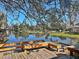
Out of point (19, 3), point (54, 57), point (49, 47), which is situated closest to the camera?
point (19, 3)

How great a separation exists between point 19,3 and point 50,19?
123 centimetres

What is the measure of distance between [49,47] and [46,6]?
5.49 metres

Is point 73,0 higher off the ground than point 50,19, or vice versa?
point 73,0

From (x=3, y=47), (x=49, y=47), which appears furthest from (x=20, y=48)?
(x=49, y=47)

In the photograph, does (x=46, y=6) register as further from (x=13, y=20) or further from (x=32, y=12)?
(x=13, y=20)

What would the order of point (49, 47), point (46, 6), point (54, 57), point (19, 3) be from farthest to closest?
point (49, 47)
point (54, 57)
point (46, 6)
point (19, 3)

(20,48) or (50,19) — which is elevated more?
(50,19)

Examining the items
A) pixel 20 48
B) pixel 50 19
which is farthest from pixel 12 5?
pixel 20 48

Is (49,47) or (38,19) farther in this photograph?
(49,47)

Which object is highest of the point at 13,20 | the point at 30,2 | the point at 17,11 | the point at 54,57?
A: the point at 30,2

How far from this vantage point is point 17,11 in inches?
177

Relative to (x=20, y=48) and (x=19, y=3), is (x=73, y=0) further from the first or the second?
(x=20, y=48)

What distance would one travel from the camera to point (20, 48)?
909 cm

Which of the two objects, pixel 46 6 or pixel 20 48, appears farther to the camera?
pixel 20 48
